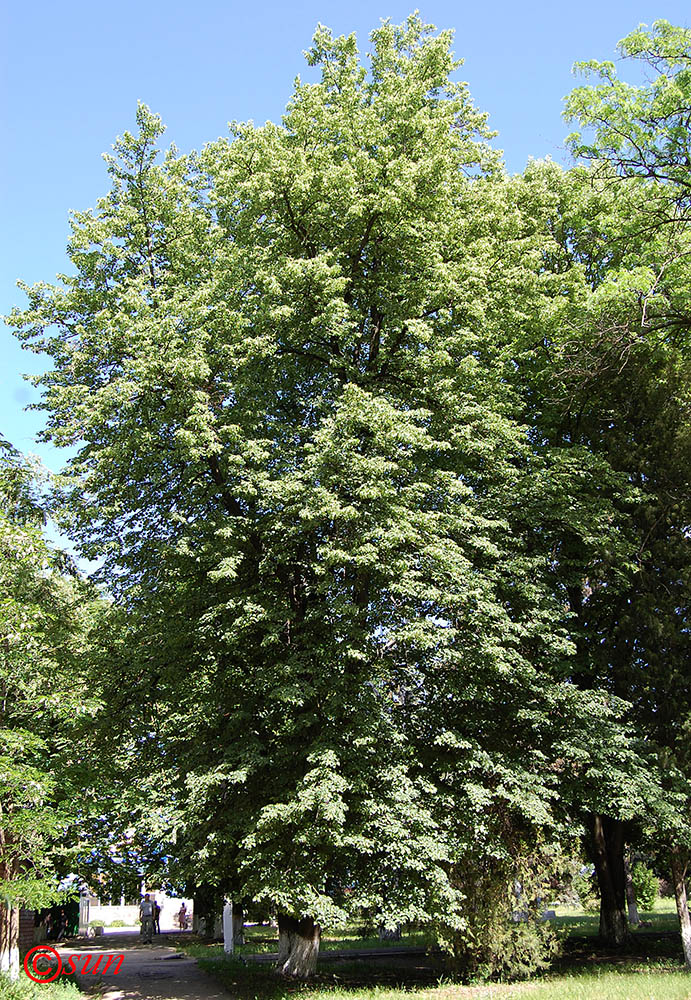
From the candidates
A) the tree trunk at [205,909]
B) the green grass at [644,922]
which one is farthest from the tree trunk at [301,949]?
the green grass at [644,922]

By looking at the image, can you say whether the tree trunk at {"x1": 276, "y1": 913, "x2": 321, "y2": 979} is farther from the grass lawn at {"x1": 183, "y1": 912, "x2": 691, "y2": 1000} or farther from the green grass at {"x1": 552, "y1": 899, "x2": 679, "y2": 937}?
the green grass at {"x1": 552, "y1": 899, "x2": 679, "y2": 937}

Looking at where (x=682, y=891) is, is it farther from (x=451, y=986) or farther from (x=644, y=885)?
(x=644, y=885)

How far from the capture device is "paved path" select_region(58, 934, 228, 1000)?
13.9 metres

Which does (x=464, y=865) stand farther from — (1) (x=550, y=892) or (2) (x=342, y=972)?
(2) (x=342, y=972)

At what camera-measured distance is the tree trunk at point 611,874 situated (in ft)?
63.0

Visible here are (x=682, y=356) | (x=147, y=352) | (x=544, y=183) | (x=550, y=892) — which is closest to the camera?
(x=147, y=352)

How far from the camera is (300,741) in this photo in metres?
13.7

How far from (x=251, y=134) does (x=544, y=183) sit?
27.7 ft

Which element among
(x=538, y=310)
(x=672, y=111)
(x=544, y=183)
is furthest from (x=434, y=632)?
(x=544, y=183)

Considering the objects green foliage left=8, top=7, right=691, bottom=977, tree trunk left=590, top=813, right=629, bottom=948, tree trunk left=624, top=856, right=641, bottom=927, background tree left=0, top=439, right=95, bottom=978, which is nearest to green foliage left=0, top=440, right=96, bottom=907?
background tree left=0, top=439, right=95, bottom=978

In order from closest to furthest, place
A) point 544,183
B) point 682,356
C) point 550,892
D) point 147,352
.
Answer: point 147,352
point 550,892
point 682,356
point 544,183

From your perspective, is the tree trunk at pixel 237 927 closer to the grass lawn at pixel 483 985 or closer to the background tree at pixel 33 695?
the grass lawn at pixel 483 985

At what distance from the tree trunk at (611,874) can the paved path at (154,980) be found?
9933 millimetres

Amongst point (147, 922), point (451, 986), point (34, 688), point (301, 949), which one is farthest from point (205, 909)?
point (34, 688)
